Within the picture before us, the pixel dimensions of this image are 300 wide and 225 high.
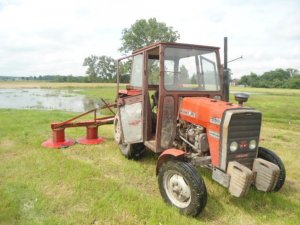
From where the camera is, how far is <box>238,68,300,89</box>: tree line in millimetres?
74500

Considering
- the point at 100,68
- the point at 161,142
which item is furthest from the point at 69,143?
the point at 100,68

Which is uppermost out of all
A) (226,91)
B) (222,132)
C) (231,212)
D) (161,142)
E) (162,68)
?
(162,68)

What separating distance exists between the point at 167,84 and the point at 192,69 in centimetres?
58

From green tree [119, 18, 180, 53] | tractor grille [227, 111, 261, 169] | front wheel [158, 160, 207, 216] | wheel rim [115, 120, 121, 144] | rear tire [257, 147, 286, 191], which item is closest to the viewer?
front wheel [158, 160, 207, 216]

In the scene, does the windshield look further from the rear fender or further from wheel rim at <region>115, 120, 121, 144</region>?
wheel rim at <region>115, 120, 121, 144</region>

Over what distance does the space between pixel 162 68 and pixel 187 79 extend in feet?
1.79

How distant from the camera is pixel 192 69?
16.2 feet

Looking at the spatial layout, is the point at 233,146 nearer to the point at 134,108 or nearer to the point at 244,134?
the point at 244,134

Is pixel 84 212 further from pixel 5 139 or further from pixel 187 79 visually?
pixel 5 139

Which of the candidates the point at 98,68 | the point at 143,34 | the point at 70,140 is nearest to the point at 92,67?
the point at 98,68

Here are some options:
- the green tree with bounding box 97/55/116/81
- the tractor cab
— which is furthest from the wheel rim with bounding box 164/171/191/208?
the green tree with bounding box 97/55/116/81

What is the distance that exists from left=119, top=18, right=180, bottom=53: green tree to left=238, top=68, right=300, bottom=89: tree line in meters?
45.2

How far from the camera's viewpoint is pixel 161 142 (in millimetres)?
4828

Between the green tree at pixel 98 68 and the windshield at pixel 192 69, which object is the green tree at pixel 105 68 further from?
the windshield at pixel 192 69
